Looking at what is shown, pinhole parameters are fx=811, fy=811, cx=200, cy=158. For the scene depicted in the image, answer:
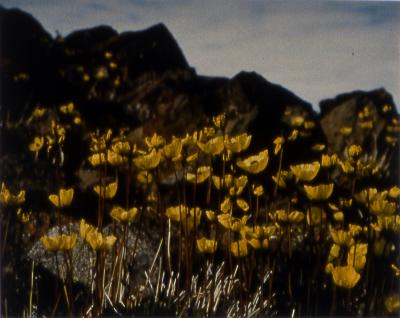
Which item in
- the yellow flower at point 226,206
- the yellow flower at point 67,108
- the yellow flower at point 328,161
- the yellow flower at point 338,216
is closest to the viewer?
the yellow flower at point 226,206

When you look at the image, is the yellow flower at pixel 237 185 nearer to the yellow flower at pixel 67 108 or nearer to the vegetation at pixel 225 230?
the vegetation at pixel 225 230

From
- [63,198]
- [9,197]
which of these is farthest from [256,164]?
[9,197]

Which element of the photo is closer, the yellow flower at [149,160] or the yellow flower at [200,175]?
the yellow flower at [149,160]

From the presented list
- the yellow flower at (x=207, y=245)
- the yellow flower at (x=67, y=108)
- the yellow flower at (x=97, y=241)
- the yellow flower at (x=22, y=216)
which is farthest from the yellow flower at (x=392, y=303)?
the yellow flower at (x=67, y=108)

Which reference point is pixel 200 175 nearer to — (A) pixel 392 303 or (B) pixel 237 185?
(B) pixel 237 185

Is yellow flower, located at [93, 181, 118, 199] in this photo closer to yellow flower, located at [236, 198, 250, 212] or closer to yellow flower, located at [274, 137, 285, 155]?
yellow flower, located at [236, 198, 250, 212]

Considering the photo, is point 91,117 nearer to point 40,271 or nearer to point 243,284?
point 40,271

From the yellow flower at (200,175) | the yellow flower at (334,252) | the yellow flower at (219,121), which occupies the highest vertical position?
the yellow flower at (219,121)

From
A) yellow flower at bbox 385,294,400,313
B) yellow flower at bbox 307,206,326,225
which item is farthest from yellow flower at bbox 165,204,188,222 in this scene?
yellow flower at bbox 385,294,400,313
